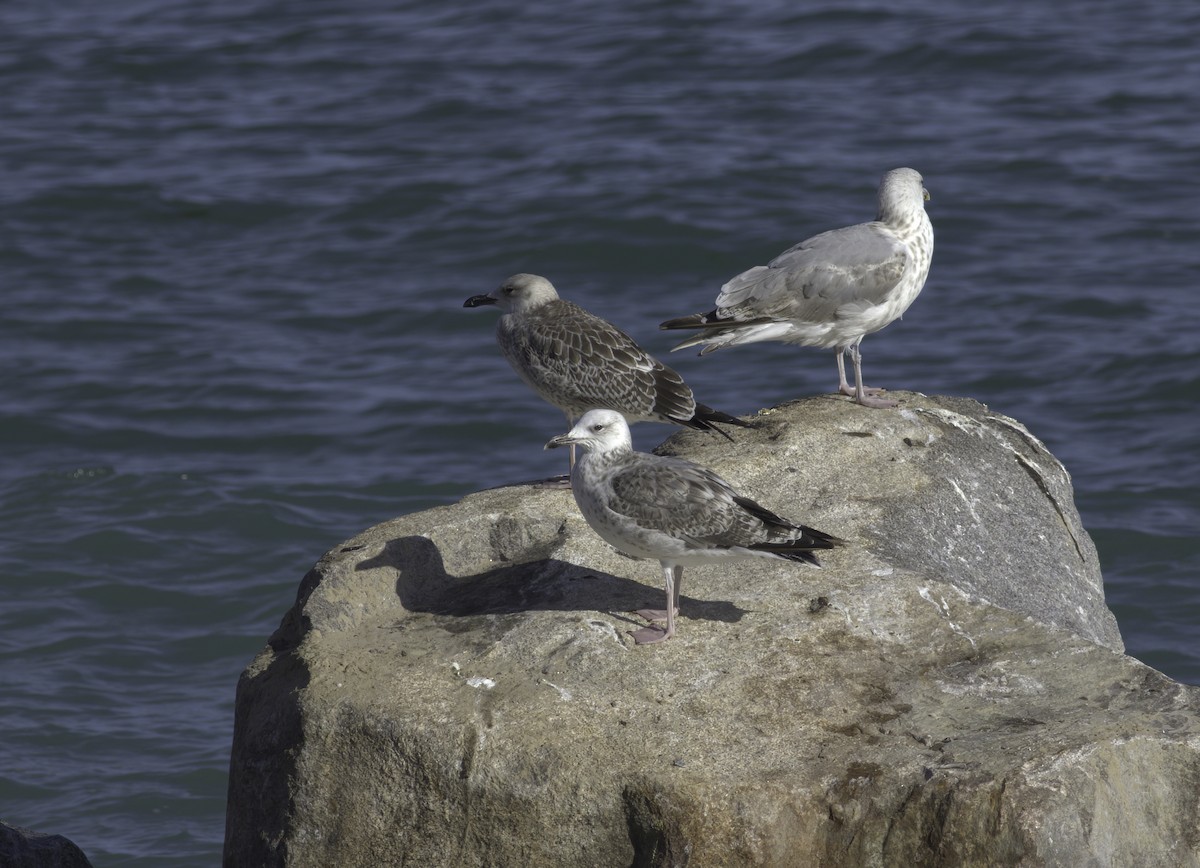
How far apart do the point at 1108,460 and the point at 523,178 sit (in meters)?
7.67

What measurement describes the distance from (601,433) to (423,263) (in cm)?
1088

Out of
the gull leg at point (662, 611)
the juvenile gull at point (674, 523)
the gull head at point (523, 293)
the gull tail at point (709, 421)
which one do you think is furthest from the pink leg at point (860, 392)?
the gull leg at point (662, 611)

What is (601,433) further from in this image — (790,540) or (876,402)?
(876,402)

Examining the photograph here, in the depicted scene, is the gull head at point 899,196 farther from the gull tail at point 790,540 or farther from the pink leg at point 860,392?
the gull tail at point 790,540

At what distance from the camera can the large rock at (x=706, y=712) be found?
212 inches

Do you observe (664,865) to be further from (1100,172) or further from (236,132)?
(236,132)

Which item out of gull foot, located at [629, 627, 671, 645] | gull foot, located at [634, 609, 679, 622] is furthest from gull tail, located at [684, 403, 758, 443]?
gull foot, located at [629, 627, 671, 645]

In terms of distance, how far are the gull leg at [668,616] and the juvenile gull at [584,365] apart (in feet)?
5.36

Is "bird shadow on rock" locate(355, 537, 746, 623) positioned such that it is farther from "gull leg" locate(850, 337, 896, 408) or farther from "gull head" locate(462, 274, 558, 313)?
"gull head" locate(462, 274, 558, 313)

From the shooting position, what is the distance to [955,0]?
22812mm

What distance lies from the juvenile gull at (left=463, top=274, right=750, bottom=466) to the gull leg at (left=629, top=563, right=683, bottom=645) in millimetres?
1634

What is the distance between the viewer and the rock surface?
7188mm

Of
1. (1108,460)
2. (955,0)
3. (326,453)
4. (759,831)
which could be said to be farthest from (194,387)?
(955,0)

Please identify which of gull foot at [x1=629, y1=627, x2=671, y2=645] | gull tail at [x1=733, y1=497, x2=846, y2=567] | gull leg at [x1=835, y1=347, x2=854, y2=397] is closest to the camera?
gull foot at [x1=629, y1=627, x2=671, y2=645]
